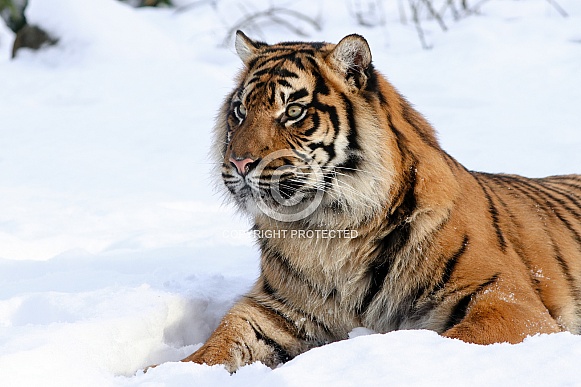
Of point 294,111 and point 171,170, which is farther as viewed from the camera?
point 171,170

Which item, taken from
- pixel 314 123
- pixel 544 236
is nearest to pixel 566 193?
pixel 544 236

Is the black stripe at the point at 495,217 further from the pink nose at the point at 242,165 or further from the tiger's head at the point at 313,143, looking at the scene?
the pink nose at the point at 242,165

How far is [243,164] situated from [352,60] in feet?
1.63

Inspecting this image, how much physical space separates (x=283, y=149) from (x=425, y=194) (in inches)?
18.4

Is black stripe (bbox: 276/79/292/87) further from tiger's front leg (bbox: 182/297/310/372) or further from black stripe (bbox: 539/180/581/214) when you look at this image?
black stripe (bbox: 539/180/581/214)

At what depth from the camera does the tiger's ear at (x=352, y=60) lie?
2629 mm

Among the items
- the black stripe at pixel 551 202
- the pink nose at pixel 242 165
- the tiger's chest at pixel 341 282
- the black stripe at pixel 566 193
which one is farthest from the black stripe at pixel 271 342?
the black stripe at pixel 566 193

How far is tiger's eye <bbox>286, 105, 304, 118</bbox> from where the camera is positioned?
2.62 metres

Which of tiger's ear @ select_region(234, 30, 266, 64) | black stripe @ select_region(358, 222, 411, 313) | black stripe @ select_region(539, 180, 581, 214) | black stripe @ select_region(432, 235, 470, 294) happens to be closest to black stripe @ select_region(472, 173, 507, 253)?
black stripe @ select_region(432, 235, 470, 294)

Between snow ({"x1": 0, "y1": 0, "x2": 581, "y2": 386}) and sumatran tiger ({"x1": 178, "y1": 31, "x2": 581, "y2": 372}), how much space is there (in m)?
0.32

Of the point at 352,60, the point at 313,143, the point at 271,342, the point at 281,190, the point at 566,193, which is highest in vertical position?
the point at 352,60

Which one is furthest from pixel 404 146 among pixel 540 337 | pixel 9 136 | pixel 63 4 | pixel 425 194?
pixel 63 4

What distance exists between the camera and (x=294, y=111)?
8.63 ft

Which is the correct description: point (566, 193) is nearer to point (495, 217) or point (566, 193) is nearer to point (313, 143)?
point (495, 217)
